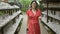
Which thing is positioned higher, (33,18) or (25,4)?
(33,18)

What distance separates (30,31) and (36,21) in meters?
0.33

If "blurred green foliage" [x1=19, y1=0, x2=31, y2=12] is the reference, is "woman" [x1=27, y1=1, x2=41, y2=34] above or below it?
above

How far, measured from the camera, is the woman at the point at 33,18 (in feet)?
20.2

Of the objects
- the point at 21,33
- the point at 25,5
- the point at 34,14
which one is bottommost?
the point at 25,5

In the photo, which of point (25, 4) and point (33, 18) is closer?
point (33, 18)

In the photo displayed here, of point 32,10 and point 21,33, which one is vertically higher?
point 32,10

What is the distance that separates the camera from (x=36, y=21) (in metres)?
6.36

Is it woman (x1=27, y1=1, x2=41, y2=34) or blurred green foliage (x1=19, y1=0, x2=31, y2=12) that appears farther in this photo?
blurred green foliage (x1=19, y1=0, x2=31, y2=12)

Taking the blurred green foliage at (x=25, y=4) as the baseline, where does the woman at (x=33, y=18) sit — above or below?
above

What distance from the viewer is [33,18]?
20.6 feet

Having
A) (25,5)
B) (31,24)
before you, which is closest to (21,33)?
(31,24)

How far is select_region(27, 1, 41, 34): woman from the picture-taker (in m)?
6.17

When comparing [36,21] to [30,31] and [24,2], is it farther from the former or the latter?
[24,2]

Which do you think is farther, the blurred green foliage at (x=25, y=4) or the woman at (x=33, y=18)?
the blurred green foliage at (x=25, y=4)
